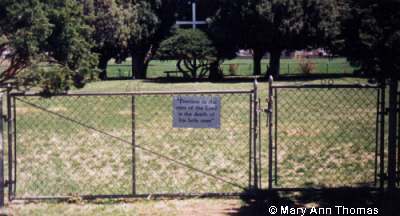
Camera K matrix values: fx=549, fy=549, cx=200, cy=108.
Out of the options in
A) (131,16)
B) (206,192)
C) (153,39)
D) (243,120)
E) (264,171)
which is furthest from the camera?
(153,39)

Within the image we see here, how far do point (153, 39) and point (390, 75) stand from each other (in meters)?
43.6

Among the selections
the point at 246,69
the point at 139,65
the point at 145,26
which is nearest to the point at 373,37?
the point at 145,26

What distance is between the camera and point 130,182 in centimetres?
873

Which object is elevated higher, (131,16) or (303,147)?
(131,16)

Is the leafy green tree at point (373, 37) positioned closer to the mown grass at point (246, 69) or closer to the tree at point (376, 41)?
the tree at point (376, 41)

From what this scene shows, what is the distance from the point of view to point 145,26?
45.6 meters

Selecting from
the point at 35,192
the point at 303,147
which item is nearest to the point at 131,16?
the point at 303,147

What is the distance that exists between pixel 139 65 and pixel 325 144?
1478 inches

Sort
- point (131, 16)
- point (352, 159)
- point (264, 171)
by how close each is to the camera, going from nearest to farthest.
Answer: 1. point (264, 171)
2. point (352, 159)
3. point (131, 16)

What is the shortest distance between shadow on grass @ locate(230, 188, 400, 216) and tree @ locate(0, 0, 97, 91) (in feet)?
8.87

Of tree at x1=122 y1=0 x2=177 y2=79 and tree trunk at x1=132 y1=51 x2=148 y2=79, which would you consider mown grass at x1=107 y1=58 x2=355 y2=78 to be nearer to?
tree trunk at x1=132 y1=51 x2=148 y2=79

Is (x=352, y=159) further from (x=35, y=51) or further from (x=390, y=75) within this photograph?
(x=35, y=51)

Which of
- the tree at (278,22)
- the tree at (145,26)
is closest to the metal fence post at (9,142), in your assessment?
the tree at (278,22)

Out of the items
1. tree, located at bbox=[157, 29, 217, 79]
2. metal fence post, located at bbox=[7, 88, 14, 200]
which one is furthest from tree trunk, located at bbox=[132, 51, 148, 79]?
metal fence post, located at bbox=[7, 88, 14, 200]
